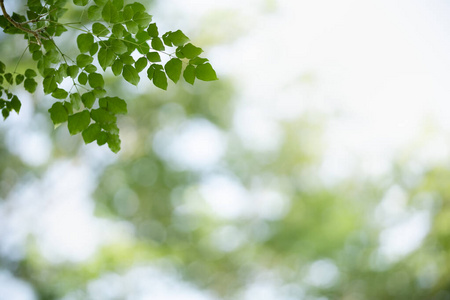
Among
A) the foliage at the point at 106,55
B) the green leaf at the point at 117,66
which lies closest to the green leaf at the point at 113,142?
the foliage at the point at 106,55

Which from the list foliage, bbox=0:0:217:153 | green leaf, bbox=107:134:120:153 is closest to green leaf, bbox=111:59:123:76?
foliage, bbox=0:0:217:153

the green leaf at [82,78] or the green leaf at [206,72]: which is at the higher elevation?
the green leaf at [82,78]

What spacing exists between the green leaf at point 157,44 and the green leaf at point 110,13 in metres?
0.07

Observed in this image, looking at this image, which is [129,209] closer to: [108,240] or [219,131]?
[108,240]

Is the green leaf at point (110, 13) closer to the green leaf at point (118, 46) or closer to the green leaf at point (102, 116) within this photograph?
→ the green leaf at point (118, 46)

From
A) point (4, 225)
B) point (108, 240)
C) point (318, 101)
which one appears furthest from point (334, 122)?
point (4, 225)

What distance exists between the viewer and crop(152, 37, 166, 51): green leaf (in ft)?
2.29

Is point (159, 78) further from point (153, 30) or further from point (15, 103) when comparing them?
point (15, 103)

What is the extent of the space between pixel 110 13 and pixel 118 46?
5 centimetres

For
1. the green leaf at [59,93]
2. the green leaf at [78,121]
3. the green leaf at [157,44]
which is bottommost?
the green leaf at [78,121]

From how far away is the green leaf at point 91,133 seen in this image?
0.72 m

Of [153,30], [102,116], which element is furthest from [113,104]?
[153,30]

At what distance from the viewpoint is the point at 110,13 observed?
69cm

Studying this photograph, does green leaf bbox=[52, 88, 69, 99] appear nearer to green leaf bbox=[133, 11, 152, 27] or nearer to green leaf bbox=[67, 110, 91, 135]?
green leaf bbox=[67, 110, 91, 135]
